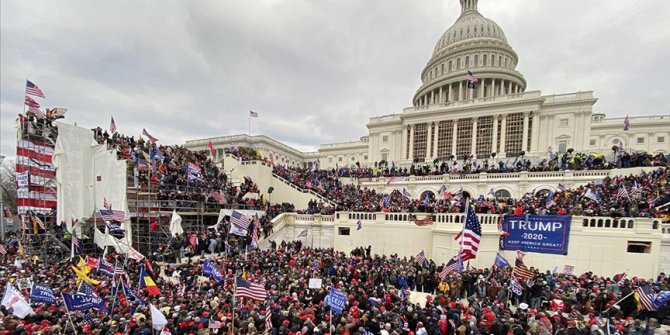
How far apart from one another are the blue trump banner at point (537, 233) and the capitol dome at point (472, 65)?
157 ft

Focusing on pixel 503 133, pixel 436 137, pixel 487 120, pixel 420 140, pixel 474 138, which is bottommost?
pixel 420 140

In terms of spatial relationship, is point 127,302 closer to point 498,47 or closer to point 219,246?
point 219,246

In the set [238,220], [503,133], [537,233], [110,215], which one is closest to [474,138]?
[503,133]

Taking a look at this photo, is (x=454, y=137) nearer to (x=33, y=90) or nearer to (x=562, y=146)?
(x=562, y=146)

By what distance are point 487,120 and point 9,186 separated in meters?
73.9

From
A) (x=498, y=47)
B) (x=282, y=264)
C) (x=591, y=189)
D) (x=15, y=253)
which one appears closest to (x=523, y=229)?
(x=591, y=189)

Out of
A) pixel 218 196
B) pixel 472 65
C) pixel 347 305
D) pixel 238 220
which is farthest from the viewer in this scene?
pixel 472 65

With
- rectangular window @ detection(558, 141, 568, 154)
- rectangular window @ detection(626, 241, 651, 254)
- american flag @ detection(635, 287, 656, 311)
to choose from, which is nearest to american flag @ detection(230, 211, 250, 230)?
american flag @ detection(635, 287, 656, 311)

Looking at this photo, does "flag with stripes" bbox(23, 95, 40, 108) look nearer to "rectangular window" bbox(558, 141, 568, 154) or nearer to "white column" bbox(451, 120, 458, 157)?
"white column" bbox(451, 120, 458, 157)

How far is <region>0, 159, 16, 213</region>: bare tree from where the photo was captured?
116 ft

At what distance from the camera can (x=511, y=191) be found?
27.2 meters

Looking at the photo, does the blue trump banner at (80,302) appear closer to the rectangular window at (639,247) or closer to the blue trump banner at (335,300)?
the blue trump banner at (335,300)

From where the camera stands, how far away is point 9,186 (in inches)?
1578

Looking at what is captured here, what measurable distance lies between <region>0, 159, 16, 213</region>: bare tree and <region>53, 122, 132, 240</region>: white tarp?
2448 cm
